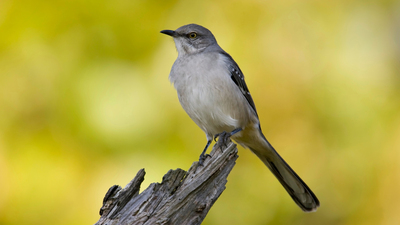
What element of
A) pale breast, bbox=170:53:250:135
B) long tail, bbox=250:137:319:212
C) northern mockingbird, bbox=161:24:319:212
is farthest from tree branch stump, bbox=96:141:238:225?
long tail, bbox=250:137:319:212

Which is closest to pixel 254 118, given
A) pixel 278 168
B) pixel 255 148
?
pixel 255 148

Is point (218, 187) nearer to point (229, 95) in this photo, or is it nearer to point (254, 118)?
point (229, 95)

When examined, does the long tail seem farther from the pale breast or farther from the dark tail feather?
the pale breast

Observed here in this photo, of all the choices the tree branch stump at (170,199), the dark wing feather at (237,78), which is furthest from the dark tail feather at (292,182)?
the tree branch stump at (170,199)

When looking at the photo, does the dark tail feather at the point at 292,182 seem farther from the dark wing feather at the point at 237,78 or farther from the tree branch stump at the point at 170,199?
the tree branch stump at the point at 170,199

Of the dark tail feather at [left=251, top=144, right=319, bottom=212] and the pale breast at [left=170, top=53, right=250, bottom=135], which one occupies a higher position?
the pale breast at [left=170, top=53, right=250, bottom=135]

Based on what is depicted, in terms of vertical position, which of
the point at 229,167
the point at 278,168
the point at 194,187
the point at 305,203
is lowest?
the point at 194,187
